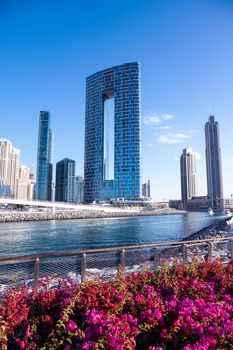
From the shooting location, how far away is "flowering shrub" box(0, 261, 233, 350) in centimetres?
371

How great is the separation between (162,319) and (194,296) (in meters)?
1.58

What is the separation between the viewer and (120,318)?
4668 millimetres

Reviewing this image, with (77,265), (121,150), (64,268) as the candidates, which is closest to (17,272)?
(64,268)

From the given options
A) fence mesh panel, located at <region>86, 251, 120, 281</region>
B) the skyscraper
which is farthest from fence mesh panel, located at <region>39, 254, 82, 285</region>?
the skyscraper

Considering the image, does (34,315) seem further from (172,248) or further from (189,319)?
(172,248)

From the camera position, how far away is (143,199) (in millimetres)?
180750

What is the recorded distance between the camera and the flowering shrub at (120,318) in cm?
371

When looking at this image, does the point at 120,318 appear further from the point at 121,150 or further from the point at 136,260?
the point at 121,150

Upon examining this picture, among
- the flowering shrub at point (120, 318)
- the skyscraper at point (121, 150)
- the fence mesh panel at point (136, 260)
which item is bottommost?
the fence mesh panel at point (136, 260)

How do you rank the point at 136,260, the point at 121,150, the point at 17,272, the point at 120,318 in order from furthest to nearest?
1. the point at 121,150
2. the point at 136,260
3. the point at 17,272
4. the point at 120,318

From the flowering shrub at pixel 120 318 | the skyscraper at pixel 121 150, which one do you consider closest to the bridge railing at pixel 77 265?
the flowering shrub at pixel 120 318

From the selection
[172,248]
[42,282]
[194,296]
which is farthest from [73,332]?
[172,248]

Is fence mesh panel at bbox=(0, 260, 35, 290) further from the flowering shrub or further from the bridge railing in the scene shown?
the flowering shrub

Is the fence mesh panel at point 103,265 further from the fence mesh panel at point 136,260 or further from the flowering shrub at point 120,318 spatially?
the flowering shrub at point 120,318
